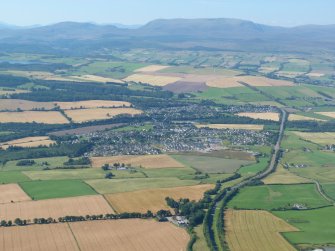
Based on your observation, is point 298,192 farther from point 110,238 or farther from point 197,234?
point 110,238

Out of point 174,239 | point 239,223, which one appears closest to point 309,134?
point 239,223

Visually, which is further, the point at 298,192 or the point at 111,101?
the point at 111,101

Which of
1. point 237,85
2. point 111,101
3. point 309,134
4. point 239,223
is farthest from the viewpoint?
point 237,85

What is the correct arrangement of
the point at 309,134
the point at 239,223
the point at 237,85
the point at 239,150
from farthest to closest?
the point at 237,85 < the point at 309,134 < the point at 239,150 < the point at 239,223

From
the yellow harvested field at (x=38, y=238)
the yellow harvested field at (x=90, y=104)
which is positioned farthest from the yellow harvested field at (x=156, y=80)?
the yellow harvested field at (x=38, y=238)

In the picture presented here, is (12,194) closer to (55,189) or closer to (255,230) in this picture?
(55,189)

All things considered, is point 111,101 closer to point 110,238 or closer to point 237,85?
point 237,85

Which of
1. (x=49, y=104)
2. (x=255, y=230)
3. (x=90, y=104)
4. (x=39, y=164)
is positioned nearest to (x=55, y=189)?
(x=39, y=164)
